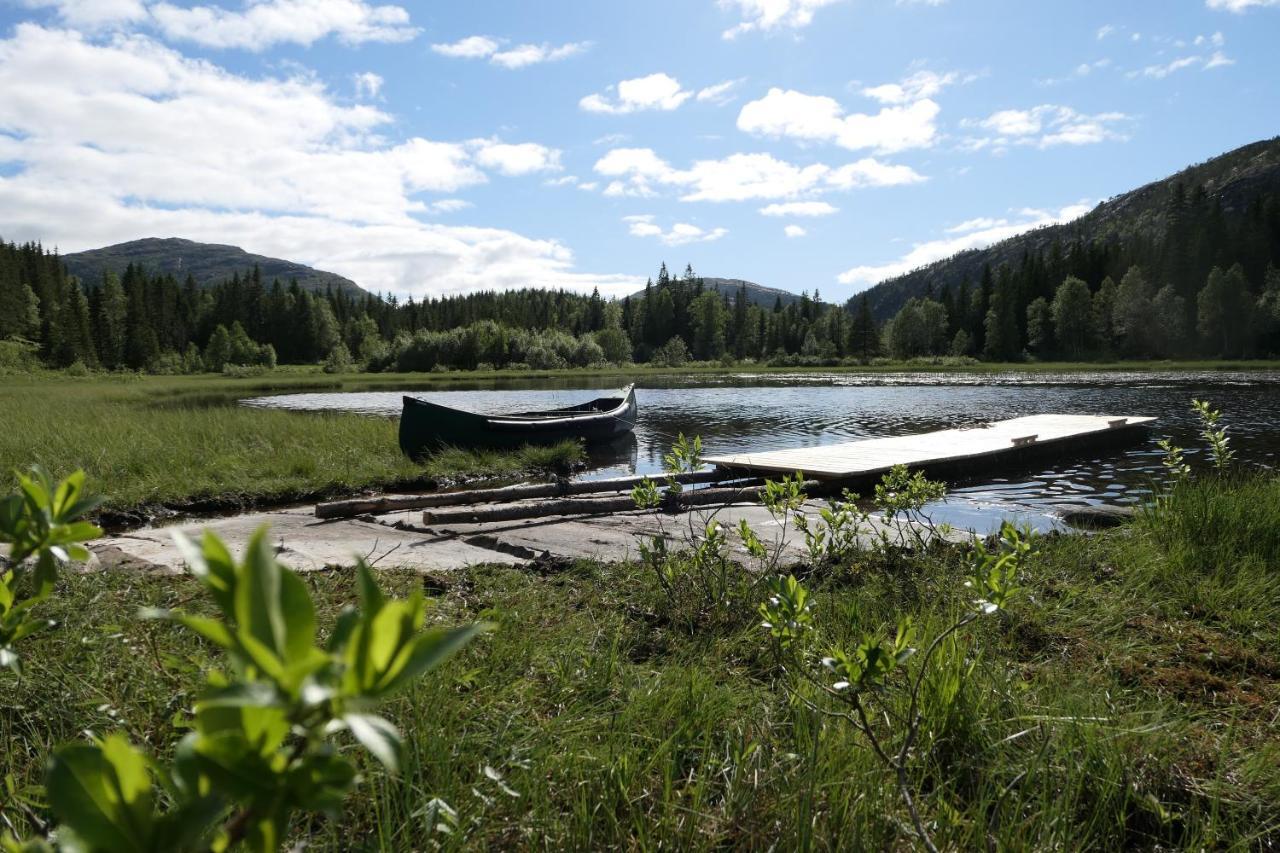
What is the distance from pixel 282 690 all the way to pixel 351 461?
13740 mm

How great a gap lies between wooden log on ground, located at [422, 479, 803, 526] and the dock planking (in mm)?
1670

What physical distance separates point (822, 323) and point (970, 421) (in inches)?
4162

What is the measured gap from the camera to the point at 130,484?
1075cm

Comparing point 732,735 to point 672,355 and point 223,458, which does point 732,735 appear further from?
point 672,355

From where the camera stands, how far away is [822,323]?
122 meters

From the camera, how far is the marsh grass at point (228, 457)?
1086 cm

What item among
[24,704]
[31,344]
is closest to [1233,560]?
[24,704]

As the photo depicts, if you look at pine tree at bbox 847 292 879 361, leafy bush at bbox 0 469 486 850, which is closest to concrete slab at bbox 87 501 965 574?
leafy bush at bbox 0 469 486 850

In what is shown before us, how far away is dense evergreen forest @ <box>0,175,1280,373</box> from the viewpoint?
80.5 metres

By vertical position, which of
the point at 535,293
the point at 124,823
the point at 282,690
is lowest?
the point at 124,823

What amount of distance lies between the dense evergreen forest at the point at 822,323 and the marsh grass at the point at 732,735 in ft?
267

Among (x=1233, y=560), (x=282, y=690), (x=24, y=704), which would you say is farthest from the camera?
(x=1233, y=560)

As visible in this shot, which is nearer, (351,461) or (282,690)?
(282,690)

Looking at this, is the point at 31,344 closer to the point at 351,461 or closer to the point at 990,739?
the point at 351,461
